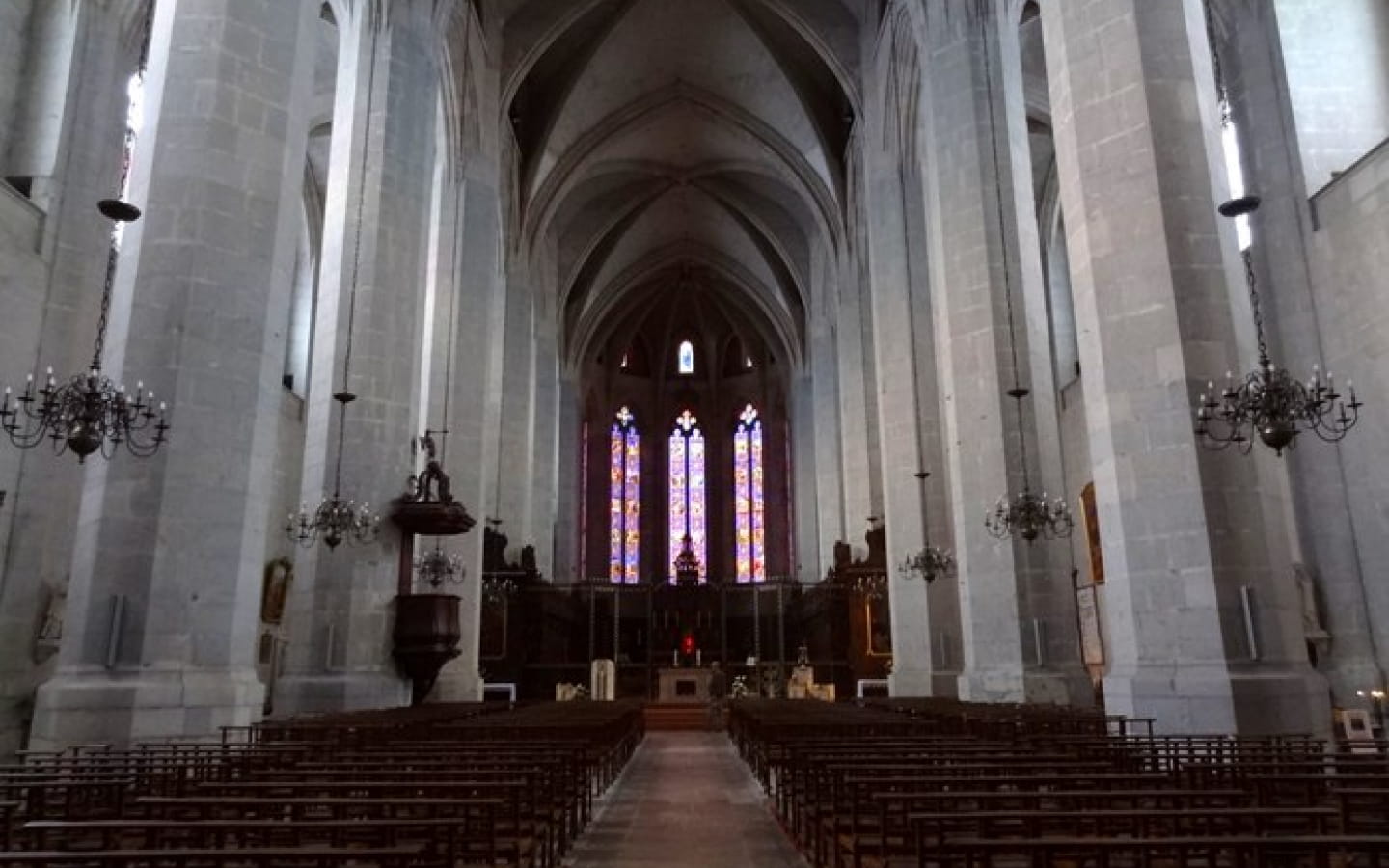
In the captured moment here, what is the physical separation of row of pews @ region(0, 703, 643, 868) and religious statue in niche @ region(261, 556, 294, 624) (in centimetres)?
1165

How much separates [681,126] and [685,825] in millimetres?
24981

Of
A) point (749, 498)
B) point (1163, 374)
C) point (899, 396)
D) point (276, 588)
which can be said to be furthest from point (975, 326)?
point (749, 498)

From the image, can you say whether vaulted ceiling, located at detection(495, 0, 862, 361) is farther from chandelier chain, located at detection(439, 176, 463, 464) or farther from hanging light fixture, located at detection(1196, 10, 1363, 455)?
hanging light fixture, located at detection(1196, 10, 1363, 455)

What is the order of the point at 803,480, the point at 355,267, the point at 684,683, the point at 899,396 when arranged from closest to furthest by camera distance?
the point at 355,267
the point at 899,396
the point at 684,683
the point at 803,480

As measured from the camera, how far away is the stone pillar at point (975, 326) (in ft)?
45.7

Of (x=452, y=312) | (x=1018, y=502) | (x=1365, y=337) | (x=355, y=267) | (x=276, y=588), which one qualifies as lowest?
(x=276, y=588)

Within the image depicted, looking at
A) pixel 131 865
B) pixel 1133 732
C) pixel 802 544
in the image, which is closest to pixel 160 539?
pixel 131 865

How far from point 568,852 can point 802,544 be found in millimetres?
31227

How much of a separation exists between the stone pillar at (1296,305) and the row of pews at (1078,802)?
20.3ft

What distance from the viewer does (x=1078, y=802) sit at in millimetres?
4816

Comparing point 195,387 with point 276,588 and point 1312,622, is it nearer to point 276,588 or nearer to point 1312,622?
point 276,588

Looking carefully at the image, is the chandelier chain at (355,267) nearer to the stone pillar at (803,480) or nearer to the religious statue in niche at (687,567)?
the stone pillar at (803,480)

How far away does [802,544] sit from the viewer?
124ft

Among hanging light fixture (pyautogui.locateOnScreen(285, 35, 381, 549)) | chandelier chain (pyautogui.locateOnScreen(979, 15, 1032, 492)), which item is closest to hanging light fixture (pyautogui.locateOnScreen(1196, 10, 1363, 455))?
chandelier chain (pyautogui.locateOnScreen(979, 15, 1032, 492))
